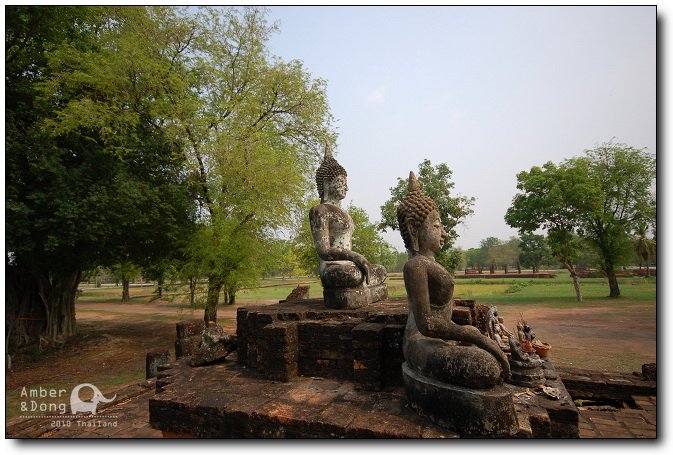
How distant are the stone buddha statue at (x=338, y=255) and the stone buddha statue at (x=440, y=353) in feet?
4.41

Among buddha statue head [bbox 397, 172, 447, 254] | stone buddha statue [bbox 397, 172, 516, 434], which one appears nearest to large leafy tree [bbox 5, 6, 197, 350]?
buddha statue head [bbox 397, 172, 447, 254]

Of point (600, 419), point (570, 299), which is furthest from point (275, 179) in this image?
point (570, 299)

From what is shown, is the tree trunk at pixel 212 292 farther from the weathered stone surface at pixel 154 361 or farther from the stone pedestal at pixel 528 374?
the stone pedestal at pixel 528 374

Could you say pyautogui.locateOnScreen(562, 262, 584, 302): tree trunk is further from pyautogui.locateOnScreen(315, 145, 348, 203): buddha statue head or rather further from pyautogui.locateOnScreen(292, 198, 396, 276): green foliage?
pyautogui.locateOnScreen(315, 145, 348, 203): buddha statue head

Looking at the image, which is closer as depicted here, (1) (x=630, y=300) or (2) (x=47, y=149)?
(2) (x=47, y=149)

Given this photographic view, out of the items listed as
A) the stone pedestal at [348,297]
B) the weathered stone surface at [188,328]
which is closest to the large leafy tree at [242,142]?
the weathered stone surface at [188,328]

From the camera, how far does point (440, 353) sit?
2.91 meters

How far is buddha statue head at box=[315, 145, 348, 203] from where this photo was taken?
218 inches

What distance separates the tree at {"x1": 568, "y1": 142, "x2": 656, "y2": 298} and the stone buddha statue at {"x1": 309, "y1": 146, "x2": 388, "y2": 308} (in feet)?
54.7

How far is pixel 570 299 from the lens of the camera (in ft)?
64.7

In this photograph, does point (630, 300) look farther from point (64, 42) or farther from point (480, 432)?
point (64, 42)

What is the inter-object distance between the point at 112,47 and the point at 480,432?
13588mm

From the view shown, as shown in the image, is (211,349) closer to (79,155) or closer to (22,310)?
(79,155)

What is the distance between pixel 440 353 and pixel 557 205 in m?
19.3
